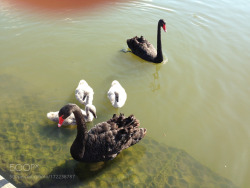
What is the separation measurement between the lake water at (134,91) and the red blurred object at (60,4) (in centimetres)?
31

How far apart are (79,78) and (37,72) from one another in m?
0.98

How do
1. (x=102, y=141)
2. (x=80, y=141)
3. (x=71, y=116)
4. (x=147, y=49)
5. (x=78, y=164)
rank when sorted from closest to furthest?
(x=80, y=141) → (x=102, y=141) → (x=78, y=164) → (x=71, y=116) → (x=147, y=49)

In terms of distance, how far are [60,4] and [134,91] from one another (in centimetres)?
493

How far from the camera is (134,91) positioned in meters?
4.69

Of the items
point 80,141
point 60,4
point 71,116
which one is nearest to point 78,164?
point 80,141

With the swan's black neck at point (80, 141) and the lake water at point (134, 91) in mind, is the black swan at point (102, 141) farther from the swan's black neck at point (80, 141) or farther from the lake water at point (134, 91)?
the lake water at point (134, 91)

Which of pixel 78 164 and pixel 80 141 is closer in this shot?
pixel 80 141

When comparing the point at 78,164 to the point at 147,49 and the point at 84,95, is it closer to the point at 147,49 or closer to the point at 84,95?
the point at 84,95

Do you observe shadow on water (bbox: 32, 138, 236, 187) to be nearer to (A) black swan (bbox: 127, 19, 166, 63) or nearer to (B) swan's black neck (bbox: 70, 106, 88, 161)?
(B) swan's black neck (bbox: 70, 106, 88, 161)

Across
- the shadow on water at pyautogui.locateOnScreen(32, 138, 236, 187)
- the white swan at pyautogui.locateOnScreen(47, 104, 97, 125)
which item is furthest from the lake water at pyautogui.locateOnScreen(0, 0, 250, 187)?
the white swan at pyautogui.locateOnScreen(47, 104, 97, 125)

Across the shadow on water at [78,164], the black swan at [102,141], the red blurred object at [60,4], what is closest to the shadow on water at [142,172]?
the shadow on water at [78,164]

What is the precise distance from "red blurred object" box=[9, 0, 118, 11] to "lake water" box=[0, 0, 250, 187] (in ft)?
1.03

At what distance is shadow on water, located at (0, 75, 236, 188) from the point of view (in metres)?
3.17

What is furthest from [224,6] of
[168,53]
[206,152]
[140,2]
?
[206,152]
